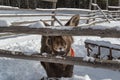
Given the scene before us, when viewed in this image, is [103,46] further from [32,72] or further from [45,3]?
[45,3]

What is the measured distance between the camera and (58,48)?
17.4 ft

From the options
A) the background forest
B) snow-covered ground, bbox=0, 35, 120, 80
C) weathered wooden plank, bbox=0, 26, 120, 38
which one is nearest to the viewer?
weathered wooden plank, bbox=0, 26, 120, 38

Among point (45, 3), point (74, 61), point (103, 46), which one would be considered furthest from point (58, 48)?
point (45, 3)

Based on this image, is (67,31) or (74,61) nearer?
(67,31)

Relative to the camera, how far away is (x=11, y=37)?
12.4 m

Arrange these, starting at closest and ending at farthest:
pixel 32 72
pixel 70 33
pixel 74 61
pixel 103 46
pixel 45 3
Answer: pixel 70 33
pixel 74 61
pixel 32 72
pixel 103 46
pixel 45 3

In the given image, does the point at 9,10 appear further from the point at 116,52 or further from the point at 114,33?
the point at 114,33

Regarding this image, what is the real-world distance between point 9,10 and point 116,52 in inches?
613

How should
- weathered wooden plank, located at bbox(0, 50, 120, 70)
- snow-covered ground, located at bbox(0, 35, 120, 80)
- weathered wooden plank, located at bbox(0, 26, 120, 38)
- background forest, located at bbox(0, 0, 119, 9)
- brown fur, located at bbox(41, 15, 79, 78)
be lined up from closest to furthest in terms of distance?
1. weathered wooden plank, located at bbox(0, 26, 120, 38)
2. weathered wooden plank, located at bbox(0, 50, 120, 70)
3. brown fur, located at bbox(41, 15, 79, 78)
4. snow-covered ground, located at bbox(0, 35, 120, 80)
5. background forest, located at bbox(0, 0, 119, 9)

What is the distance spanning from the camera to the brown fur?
5.32 m

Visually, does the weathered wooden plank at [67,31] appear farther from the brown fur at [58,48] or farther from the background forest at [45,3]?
the background forest at [45,3]

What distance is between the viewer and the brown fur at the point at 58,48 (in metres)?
5.32

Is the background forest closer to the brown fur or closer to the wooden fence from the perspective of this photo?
the brown fur

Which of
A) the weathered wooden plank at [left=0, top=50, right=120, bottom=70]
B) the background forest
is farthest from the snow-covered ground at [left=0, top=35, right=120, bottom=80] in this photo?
Answer: the background forest
